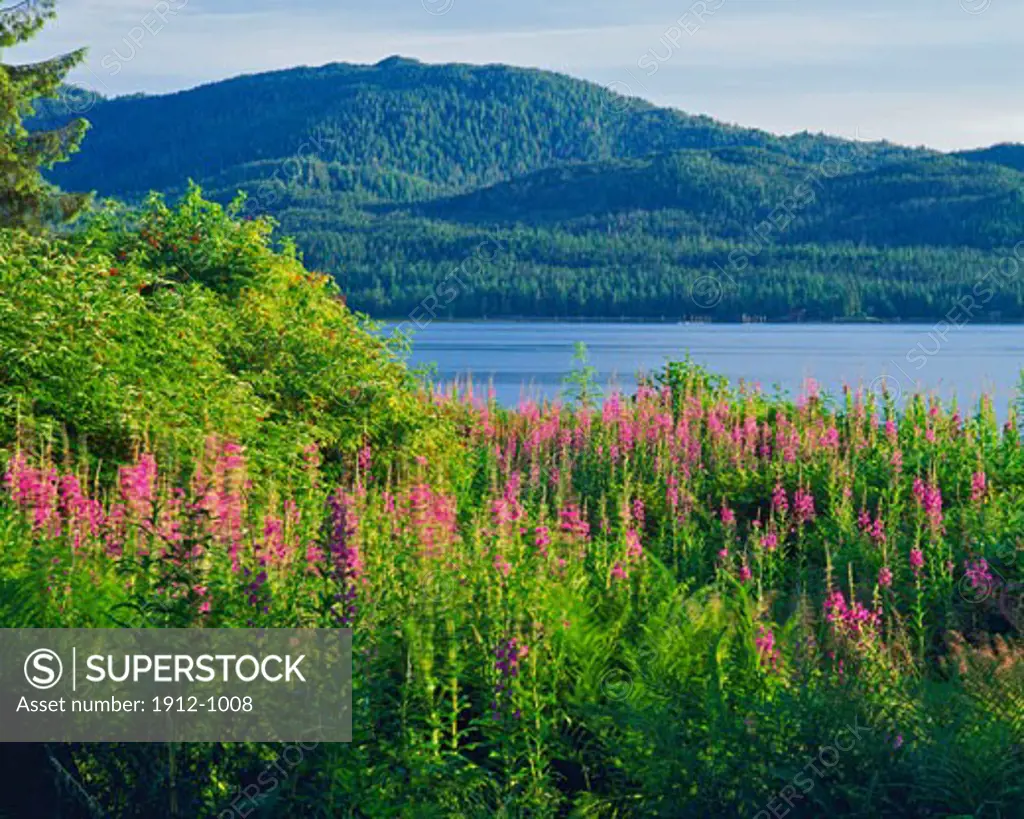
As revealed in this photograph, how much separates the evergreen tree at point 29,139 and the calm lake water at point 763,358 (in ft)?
45.5

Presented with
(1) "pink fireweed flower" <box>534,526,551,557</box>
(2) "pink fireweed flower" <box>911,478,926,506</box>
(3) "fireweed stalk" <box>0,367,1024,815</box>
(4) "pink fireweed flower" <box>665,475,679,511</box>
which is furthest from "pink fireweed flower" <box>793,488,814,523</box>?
(1) "pink fireweed flower" <box>534,526,551,557</box>

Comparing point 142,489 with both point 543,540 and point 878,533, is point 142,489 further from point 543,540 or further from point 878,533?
point 878,533

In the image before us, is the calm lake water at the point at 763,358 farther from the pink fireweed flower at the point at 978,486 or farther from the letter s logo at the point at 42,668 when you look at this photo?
the letter s logo at the point at 42,668

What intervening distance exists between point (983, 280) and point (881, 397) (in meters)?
133

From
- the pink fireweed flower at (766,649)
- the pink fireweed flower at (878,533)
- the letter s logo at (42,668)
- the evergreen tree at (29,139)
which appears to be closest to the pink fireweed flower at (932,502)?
the pink fireweed flower at (878,533)

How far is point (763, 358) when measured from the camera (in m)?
70.8

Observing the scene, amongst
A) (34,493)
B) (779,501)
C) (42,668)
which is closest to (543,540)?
(42,668)

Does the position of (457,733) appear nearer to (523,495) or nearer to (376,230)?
(523,495)

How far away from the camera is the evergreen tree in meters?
27.9

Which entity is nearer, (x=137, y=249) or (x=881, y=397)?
(x=137, y=249)

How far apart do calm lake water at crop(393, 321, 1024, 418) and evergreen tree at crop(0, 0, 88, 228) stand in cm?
1387

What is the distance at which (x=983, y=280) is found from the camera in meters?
141

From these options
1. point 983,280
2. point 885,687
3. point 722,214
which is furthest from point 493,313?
point 885,687

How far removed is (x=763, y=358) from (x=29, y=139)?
47.8m
